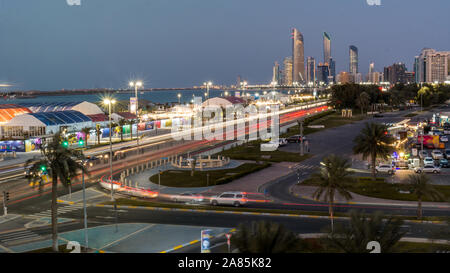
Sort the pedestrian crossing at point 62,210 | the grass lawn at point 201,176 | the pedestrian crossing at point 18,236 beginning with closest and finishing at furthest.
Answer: the pedestrian crossing at point 18,236
the pedestrian crossing at point 62,210
the grass lawn at point 201,176

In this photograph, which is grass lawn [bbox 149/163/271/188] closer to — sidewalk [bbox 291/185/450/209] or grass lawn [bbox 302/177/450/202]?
grass lawn [bbox 302/177/450/202]

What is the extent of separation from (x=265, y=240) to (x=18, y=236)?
20.6 meters

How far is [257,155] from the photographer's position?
57.9 metres

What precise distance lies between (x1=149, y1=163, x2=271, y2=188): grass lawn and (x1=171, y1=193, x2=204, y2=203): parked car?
3768mm

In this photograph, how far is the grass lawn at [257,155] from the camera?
182 ft

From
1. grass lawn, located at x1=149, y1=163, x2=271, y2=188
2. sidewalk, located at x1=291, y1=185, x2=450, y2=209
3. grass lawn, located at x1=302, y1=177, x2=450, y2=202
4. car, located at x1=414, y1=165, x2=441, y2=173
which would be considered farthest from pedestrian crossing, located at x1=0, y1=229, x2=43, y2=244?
car, located at x1=414, y1=165, x2=441, y2=173

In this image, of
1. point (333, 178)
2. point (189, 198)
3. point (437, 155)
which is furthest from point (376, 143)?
point (189, 198)

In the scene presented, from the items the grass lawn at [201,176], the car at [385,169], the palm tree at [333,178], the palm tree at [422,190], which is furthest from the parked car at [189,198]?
the car at [385,169]

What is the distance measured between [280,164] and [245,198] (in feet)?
60.0

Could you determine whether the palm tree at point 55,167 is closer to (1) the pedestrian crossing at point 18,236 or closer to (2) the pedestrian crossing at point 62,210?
(1) the pedestrian crossing at point 18,236

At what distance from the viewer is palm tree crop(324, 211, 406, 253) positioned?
1465cm

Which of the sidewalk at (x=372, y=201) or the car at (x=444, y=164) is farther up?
the car at (x=444, y=164)

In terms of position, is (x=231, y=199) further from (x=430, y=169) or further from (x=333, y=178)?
(x=430, y=169)

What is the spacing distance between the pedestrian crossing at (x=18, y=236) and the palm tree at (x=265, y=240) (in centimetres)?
1864
